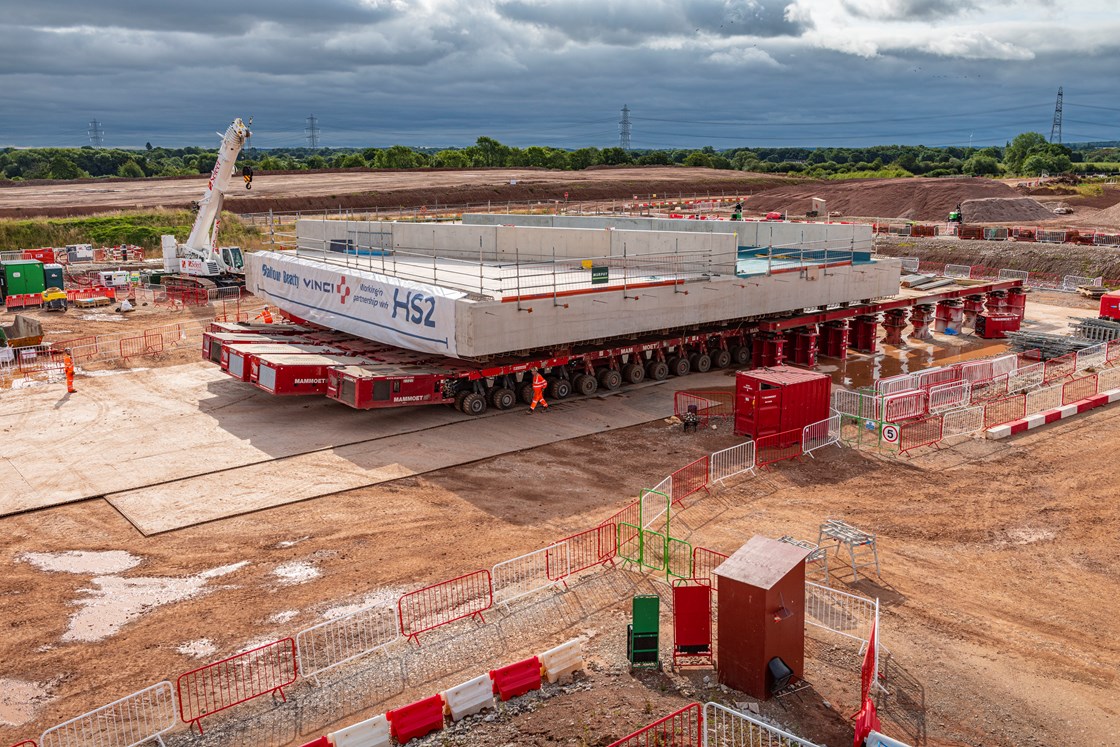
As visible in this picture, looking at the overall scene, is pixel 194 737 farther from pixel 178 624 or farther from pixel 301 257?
pixel 301 257

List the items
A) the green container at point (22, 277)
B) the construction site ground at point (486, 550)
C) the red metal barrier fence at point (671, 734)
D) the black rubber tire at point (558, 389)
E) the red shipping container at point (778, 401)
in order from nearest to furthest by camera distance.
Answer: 1. the red metal barrier fence at point (671, 734)
2. the construction site ground at point (486, 550)
3. the red shipping container at point (778, 401)
4. the black rubber tire at point (558, 389)
5. the green container at point (22, 277)

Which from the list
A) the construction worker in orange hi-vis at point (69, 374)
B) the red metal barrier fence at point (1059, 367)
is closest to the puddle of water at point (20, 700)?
the construction worker in orange hi-vis at point (69, 374)

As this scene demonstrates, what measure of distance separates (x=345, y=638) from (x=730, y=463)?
988 cm

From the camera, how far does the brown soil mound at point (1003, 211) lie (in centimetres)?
6800

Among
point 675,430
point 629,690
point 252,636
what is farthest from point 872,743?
point 675,430

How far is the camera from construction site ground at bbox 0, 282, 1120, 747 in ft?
36.2

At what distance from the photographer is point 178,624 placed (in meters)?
13.2

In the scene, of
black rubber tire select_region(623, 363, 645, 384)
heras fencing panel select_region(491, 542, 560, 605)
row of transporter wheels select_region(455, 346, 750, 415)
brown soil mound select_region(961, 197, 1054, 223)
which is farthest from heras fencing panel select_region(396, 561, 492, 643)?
brown soil mound select_region(961, 197, 1054, 223)

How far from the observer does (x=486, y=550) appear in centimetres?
1564

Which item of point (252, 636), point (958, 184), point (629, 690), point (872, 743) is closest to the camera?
point (872, 743)

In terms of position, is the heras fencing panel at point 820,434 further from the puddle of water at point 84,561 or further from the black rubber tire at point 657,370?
the puddle of water at point 84,561

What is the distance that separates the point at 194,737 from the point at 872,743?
739 cm

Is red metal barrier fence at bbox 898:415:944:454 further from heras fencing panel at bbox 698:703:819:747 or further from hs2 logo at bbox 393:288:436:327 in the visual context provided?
heras fencing panel at bbox 698:703:819:747

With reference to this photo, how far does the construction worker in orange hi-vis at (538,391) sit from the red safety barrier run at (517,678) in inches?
515
